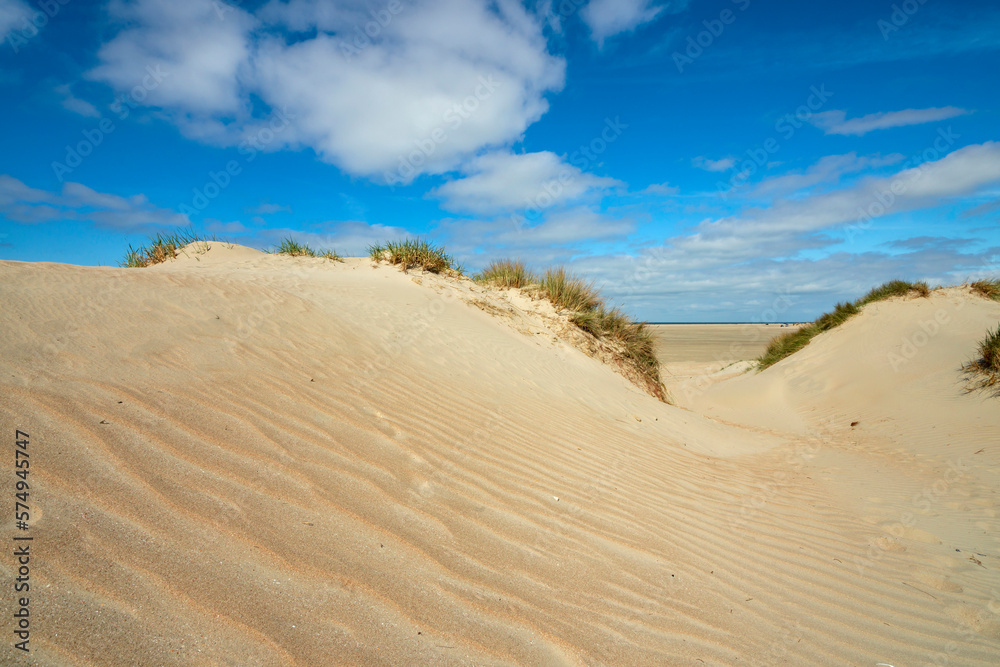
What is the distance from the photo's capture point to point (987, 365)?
9.05 meters

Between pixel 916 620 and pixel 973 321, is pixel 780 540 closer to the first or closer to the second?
pixel 916 620

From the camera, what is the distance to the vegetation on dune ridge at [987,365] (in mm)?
8711

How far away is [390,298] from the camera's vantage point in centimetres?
792

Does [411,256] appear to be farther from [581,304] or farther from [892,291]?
[892,291]

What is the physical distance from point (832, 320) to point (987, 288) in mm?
3745

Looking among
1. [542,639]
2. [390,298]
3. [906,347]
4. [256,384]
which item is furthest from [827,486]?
[906,347]

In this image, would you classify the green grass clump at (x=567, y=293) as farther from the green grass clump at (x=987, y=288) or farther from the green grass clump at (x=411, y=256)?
the green grass clump at (x=987, y=288)

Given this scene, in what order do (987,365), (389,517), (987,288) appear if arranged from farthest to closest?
(987,288) → (987,365) → (389,517)

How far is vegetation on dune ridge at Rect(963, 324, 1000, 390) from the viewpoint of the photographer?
871cm

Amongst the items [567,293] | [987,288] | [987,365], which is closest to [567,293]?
[567,293]

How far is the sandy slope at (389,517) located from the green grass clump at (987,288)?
10.9m

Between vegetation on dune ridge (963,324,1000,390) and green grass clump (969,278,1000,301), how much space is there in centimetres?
578

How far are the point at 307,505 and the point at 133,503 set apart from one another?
28.7 inches

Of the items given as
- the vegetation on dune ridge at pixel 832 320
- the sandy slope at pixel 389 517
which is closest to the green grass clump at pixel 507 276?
the sandy slope at pixel 389 517
